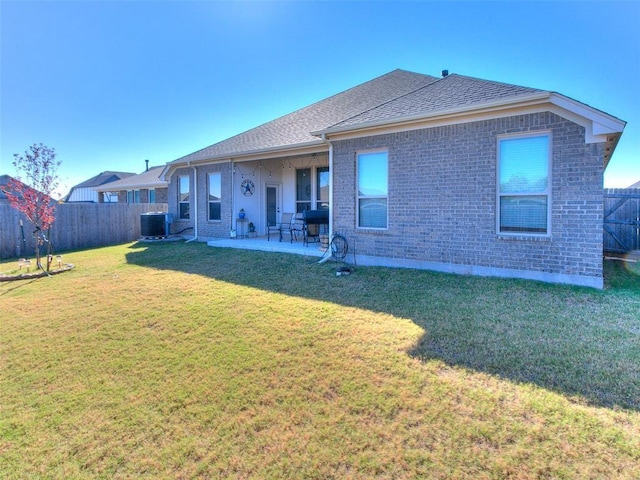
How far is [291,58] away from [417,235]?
906 cm

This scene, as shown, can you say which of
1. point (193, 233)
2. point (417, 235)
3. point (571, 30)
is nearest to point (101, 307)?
point (417, 235)

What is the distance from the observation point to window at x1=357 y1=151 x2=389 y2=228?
8.11 meters

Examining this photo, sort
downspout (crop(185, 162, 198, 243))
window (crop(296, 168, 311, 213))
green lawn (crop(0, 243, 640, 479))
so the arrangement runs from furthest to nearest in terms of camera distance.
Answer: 1. downspout (crop(185, 162, 198, 243))
2. window (crop(296, 168, 311, 213))
3. green lawn (crop(0, 243, 640, 479))

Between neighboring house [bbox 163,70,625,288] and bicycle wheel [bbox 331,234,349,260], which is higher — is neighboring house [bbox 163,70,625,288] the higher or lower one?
the higher one

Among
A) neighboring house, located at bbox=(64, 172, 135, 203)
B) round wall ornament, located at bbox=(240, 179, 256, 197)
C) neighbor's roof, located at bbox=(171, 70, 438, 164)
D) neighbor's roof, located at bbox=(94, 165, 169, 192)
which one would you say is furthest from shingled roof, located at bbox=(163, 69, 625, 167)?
neighboring house, located at bbox=(64, 172, 135, 203)

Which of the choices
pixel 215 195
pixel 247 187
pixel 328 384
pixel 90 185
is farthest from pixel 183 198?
pixel 90 185

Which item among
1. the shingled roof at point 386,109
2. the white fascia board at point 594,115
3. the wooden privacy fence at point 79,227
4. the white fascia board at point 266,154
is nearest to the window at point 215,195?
the white fascia board at point 266,154

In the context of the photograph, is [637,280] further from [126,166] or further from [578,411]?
[126,166]

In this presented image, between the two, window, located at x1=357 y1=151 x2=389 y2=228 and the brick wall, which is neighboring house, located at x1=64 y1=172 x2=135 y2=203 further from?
the brick wall

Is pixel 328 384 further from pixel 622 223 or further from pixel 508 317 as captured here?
pixel 622 223

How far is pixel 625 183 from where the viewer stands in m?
26.3

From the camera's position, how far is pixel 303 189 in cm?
1348

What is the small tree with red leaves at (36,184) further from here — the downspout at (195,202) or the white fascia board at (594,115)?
the white fascia board at (594,115)

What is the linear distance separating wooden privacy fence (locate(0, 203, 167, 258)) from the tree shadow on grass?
324 inches
